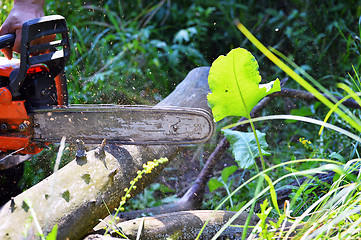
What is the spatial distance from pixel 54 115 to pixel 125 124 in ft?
1.19

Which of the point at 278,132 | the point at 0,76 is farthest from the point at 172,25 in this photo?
the point at 0,76

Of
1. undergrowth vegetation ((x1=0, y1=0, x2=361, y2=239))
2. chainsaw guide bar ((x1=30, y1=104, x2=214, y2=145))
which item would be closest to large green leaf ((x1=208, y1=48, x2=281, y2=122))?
chainsaw guide bar ((x1=30, y1=104, x2=214, y2=145))

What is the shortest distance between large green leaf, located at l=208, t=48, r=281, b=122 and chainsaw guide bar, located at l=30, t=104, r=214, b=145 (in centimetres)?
27

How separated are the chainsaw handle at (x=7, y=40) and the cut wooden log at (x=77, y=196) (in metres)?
0.67

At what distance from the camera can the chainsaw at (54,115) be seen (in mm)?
1806

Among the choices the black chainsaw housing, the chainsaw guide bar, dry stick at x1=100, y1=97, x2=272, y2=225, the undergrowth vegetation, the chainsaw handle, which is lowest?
dry stick at x1=100, y1=97, x2=272, y2=225

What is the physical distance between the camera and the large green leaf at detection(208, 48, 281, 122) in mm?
1399

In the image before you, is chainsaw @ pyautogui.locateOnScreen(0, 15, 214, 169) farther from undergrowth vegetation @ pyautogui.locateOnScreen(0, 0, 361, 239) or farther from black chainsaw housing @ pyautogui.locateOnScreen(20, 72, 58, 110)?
undergrowth vegetation @ pyautogui.locateOnScreen(0, 0, 361, 239)

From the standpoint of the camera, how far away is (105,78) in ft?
12.8

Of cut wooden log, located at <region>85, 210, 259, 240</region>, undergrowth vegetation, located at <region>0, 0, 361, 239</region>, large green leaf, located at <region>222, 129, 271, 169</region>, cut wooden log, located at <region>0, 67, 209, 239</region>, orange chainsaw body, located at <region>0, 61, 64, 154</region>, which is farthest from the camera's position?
undergrowth vegetation, located at <region>0, 0, 361, 239</region>

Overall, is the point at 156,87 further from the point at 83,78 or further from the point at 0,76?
the point at 0,76

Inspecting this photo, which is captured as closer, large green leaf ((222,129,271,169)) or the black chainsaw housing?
large green leaf ((222,129,271,169))

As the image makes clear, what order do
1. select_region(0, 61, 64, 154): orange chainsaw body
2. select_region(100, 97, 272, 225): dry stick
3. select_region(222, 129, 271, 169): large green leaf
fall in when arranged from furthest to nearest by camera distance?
select_region(100, 97, 272, 225): dry stick → select_region(0, 61, 64, 154): orange chainsaw body → select_region(222, 129, 271, 169): large green leaf

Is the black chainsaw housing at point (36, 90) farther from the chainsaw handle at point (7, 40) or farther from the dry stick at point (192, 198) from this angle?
the dry stick at point (192, 198)
